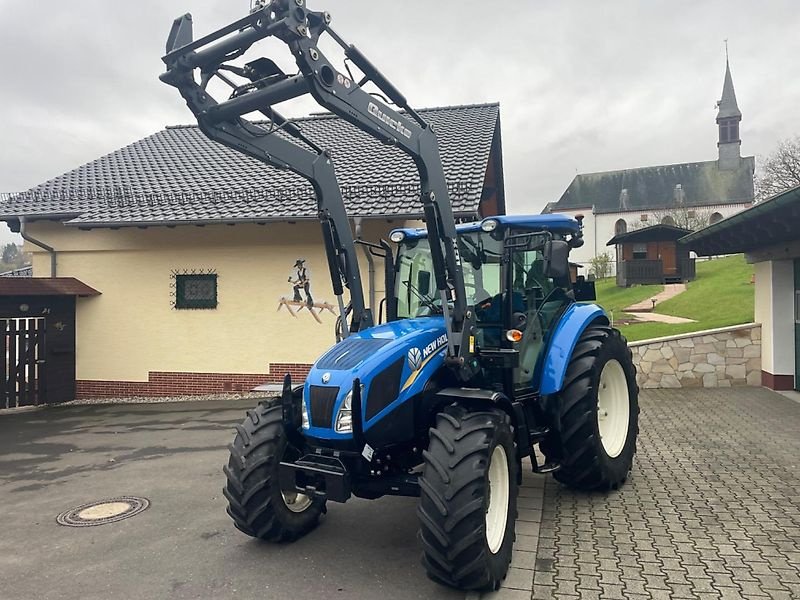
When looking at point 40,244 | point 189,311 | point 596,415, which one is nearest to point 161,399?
point 189,311

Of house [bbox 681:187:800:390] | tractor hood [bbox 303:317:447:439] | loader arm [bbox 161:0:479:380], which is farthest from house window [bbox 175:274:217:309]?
house [bbox 681:187:800:390]

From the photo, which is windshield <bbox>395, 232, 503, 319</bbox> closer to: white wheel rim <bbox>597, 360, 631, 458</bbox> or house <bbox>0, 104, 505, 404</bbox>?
white wheel rim <bbox>597, 360, 631, 458</bbox>

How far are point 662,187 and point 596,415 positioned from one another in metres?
60.8

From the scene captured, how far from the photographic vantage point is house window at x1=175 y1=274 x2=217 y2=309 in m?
11.0

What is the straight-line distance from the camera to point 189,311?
1108cm

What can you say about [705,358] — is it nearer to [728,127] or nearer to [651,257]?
[651,257]

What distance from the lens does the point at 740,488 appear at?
511cm

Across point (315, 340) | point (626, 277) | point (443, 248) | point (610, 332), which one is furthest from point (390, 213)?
point (626, 277)

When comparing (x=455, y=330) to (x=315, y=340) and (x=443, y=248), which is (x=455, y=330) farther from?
(x=315, y=340)

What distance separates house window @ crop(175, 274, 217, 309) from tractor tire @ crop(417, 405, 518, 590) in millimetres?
8325

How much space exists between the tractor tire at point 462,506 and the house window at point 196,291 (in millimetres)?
8325

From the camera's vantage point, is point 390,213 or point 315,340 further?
point 315,340

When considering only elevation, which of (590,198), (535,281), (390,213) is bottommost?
(535,281)

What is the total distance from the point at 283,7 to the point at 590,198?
203 feet
